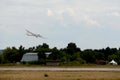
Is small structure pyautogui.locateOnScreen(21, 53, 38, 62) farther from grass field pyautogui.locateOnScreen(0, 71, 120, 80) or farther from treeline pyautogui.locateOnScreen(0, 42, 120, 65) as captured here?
grass field pyautogui.locateOnScreen(0, 71, 120, 80)

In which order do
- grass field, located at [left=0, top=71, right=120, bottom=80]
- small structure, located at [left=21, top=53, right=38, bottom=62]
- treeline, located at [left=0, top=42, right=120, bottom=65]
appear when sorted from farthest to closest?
1. small structure, located at [left=21, top=53, right=38, bottom=62]
2. treeline, located at [left=0, top=42, right=120, bottom=65]
3. grass field, located at [left=0, top=71, right=120, bottom=80]

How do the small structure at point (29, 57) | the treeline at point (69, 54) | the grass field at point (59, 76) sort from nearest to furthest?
the grass field at point (59, 76) → the treeline at point (69, 54) → the small structure at point (29, 57)

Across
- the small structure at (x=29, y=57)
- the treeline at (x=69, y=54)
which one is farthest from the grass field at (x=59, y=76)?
the small structure at (x=29, y=57)

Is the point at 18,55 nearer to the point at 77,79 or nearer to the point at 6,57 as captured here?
the point at 6,57

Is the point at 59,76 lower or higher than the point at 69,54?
lower

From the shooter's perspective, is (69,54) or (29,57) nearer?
(69,54)

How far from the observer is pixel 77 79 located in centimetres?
3841

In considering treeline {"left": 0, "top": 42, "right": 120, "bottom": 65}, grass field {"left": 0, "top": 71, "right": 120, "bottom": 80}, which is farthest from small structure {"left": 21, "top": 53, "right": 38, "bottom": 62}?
grass field {"left": 0, "top": 71, "right": 120, "bottom": 80}

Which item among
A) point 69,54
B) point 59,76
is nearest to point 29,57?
point 69,54

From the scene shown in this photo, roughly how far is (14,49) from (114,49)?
33856mm

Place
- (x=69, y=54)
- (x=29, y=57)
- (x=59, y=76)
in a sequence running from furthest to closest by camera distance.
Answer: (x=29, y=57) → (x=69, y=54) → (x=59, y=76)

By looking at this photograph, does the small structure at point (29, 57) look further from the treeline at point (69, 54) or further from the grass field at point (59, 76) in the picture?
the grass field at point (59, 76)

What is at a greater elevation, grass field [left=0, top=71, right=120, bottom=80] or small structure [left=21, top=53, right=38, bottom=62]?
small structure [left=21, top=53, right=38, bottom=62]

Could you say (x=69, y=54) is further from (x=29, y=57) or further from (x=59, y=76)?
(x=59, y=76)
